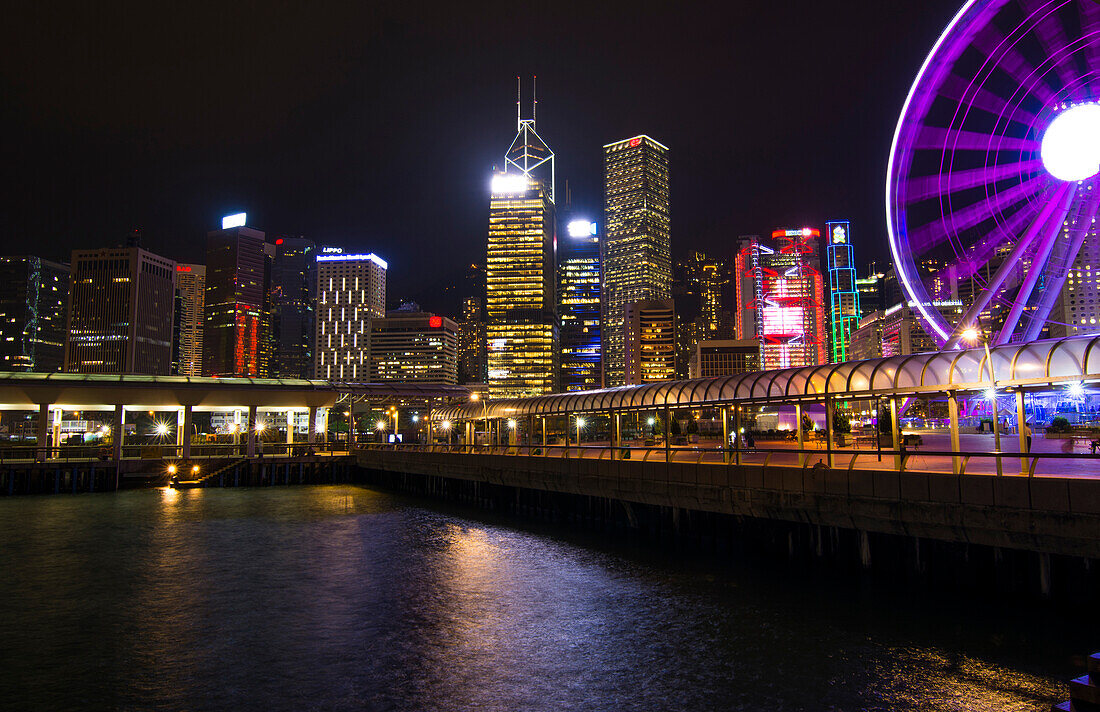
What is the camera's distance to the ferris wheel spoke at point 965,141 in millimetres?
31562

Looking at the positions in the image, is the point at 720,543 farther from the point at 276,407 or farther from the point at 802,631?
the point at 276,407

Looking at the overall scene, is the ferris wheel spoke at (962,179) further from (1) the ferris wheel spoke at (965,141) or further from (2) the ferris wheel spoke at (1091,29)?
(2) the ferris wheel spoke at (1091,29)

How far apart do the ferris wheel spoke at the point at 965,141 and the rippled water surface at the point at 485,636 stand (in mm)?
22325

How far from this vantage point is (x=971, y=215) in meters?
33.9

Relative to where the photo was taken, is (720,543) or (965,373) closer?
(965,373)

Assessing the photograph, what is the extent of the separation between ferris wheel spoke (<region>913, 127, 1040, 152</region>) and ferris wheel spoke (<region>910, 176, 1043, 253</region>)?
1.80 meters

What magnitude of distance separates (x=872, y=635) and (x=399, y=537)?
24.8 m

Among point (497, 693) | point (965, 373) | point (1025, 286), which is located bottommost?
point (497, 693)

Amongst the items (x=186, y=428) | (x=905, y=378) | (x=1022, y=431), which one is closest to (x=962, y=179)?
(x=905, y=378)

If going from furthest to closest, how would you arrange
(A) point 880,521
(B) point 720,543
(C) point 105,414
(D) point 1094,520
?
(C) point 105,414
(B) point 720,543
(A) point 880,521
(D) point 1094,520

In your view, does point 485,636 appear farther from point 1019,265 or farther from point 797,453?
point 1019,265

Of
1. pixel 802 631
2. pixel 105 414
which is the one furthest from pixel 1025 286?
pixel 105 414

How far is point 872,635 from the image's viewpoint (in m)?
18.4

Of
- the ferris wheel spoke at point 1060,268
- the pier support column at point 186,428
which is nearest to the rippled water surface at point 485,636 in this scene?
the ferris wheel spoke at point 1060,268
